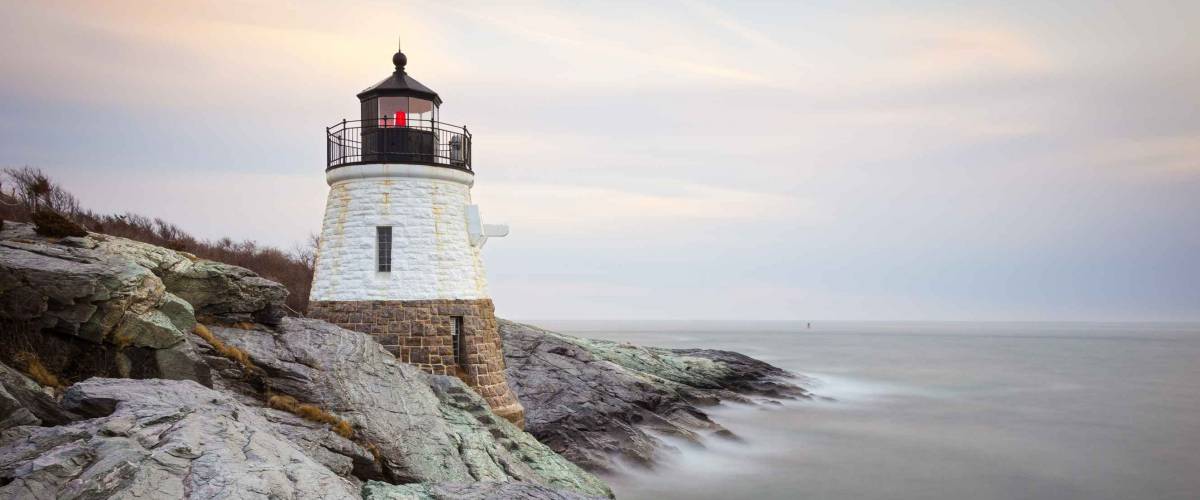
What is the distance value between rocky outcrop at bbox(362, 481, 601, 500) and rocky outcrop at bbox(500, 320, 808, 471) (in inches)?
424

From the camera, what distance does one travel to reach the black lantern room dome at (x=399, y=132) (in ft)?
55.2

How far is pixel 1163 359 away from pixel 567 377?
7245 cm

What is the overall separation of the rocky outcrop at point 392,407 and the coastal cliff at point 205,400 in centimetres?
3

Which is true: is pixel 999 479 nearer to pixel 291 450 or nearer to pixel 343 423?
pixel 343 423

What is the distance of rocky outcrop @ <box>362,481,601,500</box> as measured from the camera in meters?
9.37

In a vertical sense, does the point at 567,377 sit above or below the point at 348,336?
below

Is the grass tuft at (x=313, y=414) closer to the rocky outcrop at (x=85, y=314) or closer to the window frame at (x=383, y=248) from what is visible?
the rocky outcrop at (x=85, y=314)

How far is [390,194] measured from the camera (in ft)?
54.4

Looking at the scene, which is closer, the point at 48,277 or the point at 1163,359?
the point at 48,277

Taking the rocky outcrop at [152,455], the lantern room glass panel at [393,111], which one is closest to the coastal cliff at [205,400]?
the rocky outcrop at [152,455]

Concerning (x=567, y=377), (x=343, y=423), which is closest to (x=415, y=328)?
(x=343, y=423)

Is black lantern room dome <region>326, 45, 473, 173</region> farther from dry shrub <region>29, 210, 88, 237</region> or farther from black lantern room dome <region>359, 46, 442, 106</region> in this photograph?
dry shrub <region>29, 210, 88, 237</region>

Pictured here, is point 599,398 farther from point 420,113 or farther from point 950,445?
point 950,445

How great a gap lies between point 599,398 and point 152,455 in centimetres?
1787
